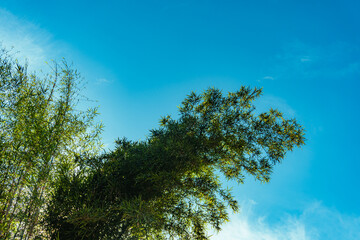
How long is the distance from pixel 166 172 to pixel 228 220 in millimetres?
2176

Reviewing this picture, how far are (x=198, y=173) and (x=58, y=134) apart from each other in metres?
3.57

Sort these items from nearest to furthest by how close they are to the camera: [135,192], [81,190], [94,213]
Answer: [94,213], [81,190], [135,192]

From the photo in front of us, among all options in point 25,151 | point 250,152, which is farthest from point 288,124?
point 25,151

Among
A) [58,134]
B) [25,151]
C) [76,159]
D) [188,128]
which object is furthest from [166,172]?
[25,151]

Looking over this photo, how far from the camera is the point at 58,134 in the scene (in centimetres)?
563

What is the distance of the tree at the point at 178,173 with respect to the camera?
5273 mm

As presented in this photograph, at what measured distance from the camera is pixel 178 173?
5.95 meters

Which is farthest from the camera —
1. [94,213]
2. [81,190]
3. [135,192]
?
[135,192]

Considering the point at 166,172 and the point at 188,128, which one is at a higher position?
the point at 188,128

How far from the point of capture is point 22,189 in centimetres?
511

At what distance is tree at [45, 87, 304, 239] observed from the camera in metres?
5.27

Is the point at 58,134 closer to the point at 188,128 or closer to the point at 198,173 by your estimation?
the point at 188,128

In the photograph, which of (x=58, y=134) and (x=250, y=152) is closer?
(x=58, y=134)

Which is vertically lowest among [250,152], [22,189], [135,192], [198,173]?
[22,189]
